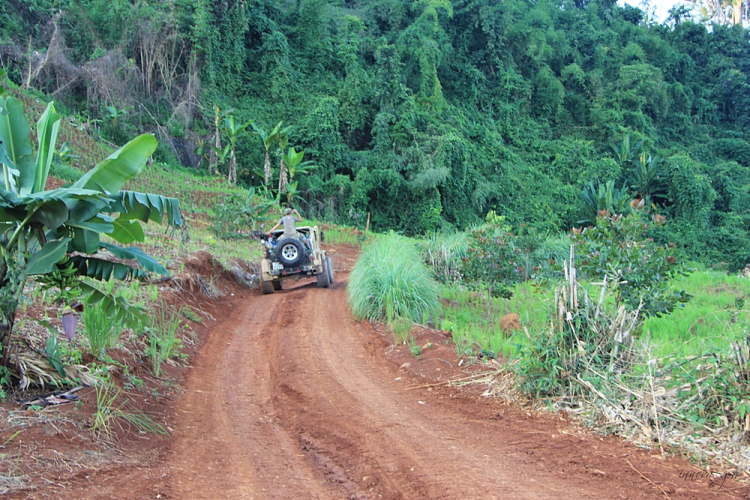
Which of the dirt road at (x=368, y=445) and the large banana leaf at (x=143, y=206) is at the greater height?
the large banana leaf at (x=143, y=206)

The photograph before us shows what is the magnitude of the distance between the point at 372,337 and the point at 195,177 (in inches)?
927

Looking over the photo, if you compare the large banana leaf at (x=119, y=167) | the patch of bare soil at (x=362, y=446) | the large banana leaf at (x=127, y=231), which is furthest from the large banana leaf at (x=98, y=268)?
the patch of bare soil at (x=362, y=446)

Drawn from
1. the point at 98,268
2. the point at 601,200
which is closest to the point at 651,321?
the point at 98,268

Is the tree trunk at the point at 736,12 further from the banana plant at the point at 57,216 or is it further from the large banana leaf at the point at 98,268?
the large banana leaf at the point at 98,268

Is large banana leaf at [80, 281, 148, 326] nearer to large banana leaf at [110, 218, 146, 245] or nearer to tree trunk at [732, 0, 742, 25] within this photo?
large banana leaf at [110, 218, 146, 245]

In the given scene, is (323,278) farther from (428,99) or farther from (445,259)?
(428,99)

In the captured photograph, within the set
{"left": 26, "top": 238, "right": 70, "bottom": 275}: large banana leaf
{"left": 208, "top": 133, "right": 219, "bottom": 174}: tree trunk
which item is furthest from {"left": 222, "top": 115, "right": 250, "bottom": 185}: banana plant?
{"left": 26, "top": 238, "right": 70, "bottom": 275}: large banana leaf

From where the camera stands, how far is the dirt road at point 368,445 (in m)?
4.66

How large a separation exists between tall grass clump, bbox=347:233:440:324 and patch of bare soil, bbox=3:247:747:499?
1.19 metres

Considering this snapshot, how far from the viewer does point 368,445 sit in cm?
560

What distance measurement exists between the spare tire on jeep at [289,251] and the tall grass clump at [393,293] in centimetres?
299

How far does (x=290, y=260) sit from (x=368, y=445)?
9.17m

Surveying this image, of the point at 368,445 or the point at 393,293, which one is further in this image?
the point at 393,293

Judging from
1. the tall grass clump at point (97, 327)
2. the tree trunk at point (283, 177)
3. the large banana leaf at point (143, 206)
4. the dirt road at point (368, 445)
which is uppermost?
the tree trunk at point (283, 177)
